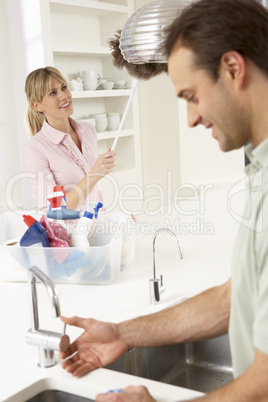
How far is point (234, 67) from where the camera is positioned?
0.94m

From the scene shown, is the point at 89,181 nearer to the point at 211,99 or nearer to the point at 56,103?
the point at 56,103

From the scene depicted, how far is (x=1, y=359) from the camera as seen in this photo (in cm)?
137

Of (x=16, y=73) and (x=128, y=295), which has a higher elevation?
(x=16, y=73)

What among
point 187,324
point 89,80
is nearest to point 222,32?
point 187,324

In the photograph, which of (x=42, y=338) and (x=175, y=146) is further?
(x=175, y=146)

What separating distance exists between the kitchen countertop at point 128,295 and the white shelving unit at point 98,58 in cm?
167

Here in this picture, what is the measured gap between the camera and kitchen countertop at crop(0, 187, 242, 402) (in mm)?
1242

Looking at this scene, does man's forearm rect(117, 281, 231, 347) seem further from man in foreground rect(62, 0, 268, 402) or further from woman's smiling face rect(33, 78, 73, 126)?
woman's smiling face rect(33, 78, 73, 126)

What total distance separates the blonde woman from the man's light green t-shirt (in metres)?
1.69

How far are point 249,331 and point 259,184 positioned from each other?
10.9 inches

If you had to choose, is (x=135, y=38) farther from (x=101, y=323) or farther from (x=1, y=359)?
(x=1, y=359)

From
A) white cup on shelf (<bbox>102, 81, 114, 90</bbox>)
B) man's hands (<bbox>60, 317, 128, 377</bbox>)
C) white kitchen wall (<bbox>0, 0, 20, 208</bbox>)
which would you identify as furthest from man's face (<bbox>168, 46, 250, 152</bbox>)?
white cup on shelf (<bbox>102, 81, 114, 90</bbox>)

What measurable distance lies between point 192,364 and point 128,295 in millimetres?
288

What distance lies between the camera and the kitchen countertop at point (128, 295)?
4.08 feet
